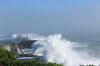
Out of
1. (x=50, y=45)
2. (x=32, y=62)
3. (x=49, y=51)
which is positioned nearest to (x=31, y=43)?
(x=50, y=45)

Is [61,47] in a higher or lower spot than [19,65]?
higher

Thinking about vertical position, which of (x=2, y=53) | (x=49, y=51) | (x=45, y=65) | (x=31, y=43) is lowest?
(x=45, y=65)

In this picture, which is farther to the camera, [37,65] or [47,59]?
[47,59]

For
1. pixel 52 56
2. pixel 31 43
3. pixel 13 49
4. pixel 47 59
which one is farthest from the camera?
pixel 31 43

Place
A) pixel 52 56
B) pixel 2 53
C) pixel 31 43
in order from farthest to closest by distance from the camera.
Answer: pixel 31 43 < pixel 52 56 < pixel 2 53

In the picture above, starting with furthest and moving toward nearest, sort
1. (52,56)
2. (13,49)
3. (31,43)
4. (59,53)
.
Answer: (31,43)
(13,49)
(59,53)
(52,56)

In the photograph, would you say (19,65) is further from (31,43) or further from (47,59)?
(31,43)

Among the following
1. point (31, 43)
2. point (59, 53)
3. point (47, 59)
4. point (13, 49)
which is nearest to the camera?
point (47, 59)

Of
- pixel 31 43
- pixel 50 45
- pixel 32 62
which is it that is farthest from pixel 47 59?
pixel 31 43

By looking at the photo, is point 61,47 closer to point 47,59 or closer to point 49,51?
point 49,51
